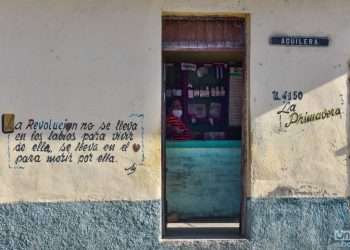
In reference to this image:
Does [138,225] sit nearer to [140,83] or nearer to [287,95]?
[140,83]

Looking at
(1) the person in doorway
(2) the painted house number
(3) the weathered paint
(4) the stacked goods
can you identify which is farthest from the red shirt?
(2) the painted house number

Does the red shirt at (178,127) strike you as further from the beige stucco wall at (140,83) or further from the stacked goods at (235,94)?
the beige stucco wall at (140,83)

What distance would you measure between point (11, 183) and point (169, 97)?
7.26 feet

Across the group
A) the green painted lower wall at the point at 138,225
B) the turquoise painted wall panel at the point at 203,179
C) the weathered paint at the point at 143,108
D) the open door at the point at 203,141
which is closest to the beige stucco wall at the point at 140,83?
the weathered paint at the point at 143,108

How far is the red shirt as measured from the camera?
24.5ft

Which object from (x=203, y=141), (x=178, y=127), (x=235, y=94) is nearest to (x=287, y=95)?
(x=235, y=94)

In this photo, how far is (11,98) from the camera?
20.4 ft

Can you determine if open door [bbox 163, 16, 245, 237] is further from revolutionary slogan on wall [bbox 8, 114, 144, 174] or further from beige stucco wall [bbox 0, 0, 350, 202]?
revolutionary slogan on wall [bbox 8, 114, 144, 174]

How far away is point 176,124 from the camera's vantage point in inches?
296

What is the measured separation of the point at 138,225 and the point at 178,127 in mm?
1551

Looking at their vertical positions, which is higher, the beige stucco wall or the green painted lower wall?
the beige stucco wall

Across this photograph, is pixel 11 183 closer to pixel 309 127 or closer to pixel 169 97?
pixel 169 97

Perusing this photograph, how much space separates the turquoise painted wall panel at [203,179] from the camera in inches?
293

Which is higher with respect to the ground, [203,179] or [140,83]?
[140,83]
